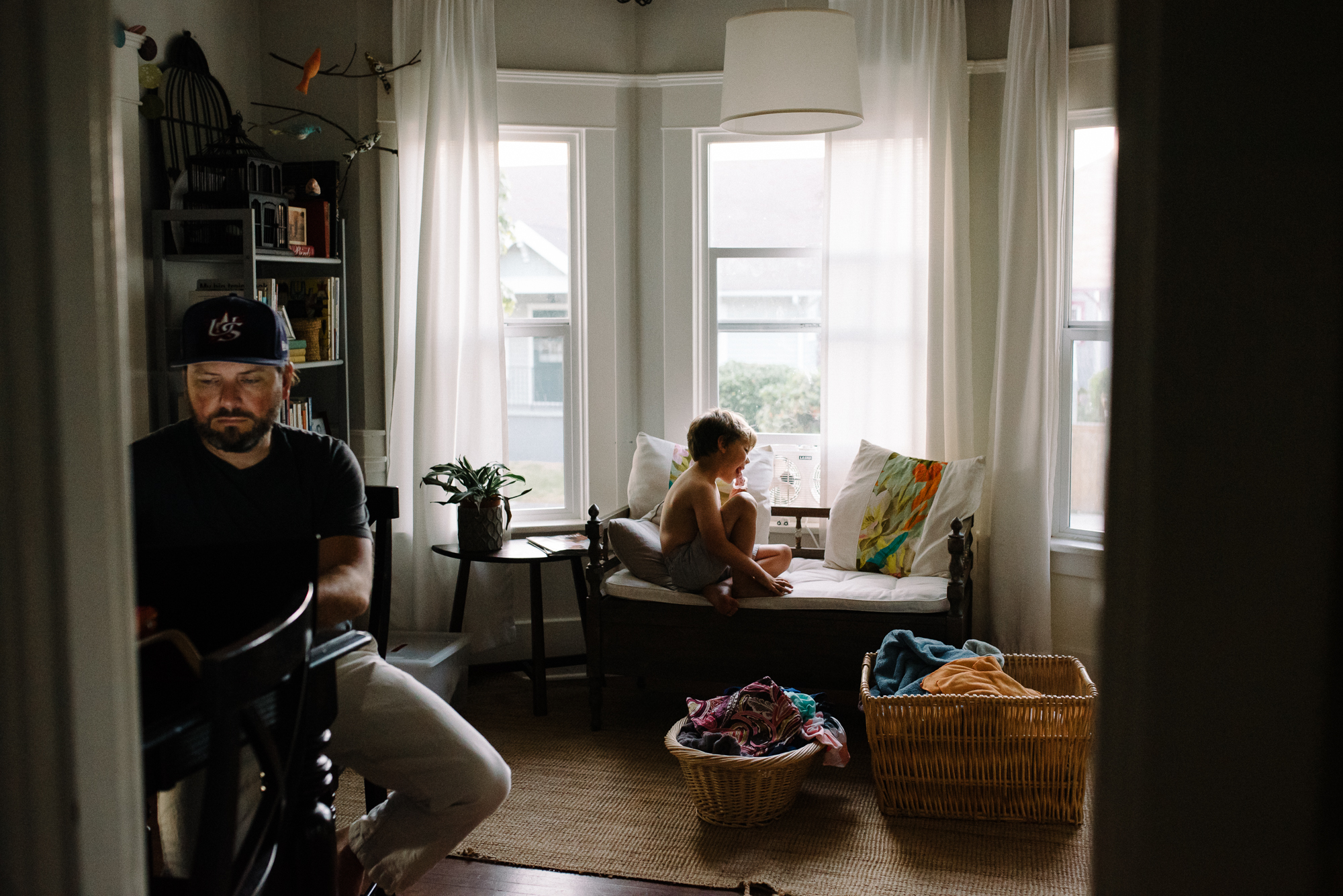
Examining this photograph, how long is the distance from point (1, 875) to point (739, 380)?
404 centimetres

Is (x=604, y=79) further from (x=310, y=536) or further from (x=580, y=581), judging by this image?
(x=310, y=536)

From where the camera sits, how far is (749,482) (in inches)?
163

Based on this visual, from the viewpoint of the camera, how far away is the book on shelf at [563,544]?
3.86 m

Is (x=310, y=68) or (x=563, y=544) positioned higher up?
(x=310, y=68)

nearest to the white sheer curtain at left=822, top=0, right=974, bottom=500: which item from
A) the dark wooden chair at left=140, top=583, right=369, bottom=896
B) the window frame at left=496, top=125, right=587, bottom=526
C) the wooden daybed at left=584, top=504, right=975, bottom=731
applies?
the wooden daybed at left=584, top=504, right=975, bottom=731

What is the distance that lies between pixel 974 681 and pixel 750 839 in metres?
0.76

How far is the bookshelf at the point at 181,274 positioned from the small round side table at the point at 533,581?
92 centimetres

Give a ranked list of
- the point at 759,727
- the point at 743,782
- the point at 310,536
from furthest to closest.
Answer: the point at 759,727 < the point at 743,782 < the point at 310,536

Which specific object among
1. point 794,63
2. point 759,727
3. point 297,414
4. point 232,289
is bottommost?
point 759,727

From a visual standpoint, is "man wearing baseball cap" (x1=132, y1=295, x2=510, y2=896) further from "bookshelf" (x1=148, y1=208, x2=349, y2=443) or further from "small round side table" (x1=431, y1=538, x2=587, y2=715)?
"small round side table" (x1=431, y1=538, x2=587, y2=715)

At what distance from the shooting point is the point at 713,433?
11.5 feet

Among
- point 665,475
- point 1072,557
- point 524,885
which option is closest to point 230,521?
point 524,885

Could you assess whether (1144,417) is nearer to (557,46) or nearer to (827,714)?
(827,714)

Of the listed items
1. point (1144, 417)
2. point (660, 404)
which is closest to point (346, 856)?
point (1144, 417)
